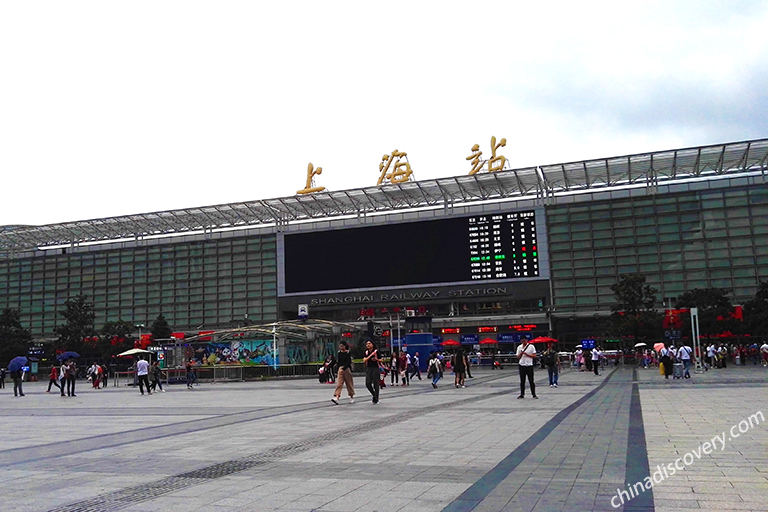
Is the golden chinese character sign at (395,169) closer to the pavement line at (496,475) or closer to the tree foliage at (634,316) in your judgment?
the tree foliage at (634,316)

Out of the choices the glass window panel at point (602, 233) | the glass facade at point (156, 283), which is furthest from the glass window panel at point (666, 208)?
the glass facade at point (156, 283)

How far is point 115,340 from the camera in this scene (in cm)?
7081

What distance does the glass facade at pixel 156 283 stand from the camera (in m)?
82.1

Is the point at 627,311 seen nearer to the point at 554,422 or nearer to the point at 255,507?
the point at 554,422

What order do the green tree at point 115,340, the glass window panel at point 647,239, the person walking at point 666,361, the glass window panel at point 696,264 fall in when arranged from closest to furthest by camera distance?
1. the person walking at point 666,361
2. the glass window panel at point 696,264
3. the glass window panel at point 647,239
4. the green tree at point 115,340

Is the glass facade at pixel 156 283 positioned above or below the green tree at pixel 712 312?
above

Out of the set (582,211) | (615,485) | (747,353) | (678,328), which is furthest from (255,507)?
(582,211)

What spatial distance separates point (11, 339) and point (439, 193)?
47.2 m

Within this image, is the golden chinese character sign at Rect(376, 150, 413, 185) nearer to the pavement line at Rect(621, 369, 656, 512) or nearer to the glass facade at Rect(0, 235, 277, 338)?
the glass facade at Rect(0, 235, 277, 338)

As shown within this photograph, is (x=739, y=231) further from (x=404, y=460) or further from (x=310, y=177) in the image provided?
(x=404, y=460)

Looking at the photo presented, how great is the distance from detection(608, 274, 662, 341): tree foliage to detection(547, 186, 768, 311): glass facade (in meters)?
10.8

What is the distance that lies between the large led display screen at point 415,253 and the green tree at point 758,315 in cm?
1970

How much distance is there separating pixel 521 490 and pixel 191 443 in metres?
6.45

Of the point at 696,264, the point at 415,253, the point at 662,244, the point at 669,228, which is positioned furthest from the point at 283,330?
the point at 696,264
